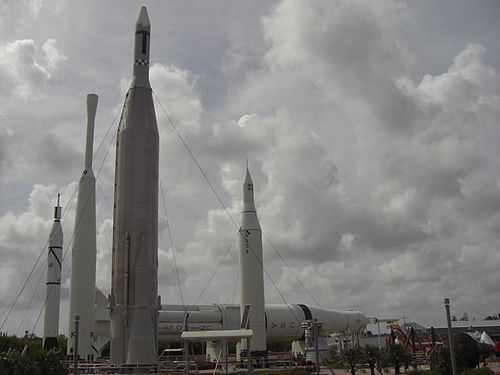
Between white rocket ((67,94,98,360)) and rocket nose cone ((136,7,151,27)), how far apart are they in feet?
43.5

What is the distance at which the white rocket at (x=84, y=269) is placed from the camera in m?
35.6

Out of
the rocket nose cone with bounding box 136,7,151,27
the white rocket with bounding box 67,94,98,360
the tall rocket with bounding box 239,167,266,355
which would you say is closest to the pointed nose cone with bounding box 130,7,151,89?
the rocket nose cone with bounding box 136,7,151,27

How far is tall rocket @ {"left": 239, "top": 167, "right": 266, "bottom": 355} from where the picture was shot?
3881 centimetres

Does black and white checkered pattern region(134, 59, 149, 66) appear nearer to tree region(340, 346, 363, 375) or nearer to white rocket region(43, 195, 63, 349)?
white rocket region(43, 195, 63, 349)

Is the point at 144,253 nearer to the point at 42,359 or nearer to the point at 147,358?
the point at 147,358

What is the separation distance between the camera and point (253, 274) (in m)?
39.2

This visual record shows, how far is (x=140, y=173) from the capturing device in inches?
1066

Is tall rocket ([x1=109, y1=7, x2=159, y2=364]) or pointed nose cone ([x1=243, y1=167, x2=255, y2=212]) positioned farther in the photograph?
pointed nose cone ([x1=243, y1=167, x2=255, y2=212])

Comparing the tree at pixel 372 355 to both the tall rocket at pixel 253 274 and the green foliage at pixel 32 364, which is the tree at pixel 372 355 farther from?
the green foliage at pixel 32 364

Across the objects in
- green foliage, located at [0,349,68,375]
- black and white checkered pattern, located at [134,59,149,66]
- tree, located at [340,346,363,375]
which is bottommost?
tree, located at [340,346,363,375]

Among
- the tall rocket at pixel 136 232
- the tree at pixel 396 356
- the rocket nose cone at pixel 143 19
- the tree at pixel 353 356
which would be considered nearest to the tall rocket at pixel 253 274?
the tree at pixel 353 356

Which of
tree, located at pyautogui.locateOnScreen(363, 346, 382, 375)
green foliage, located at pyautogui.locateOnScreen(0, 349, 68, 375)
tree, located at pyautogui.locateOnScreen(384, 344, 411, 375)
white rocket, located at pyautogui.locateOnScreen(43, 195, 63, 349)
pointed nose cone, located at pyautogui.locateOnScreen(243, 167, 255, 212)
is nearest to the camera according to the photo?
green foliage, located at pyautogui.locateOnScreen(0, 349, 68, 375)

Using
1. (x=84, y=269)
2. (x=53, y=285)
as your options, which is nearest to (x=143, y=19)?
(x=84, y=269)

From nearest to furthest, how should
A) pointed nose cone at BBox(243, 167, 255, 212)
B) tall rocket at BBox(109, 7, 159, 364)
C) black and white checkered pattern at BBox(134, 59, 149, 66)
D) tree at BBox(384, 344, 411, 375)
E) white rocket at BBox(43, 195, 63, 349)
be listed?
1. tall rocket at BBox(109, 7, 159, 364)
2. black and white checkered pattern at BBox(134, 59, 149, 66)
3. tree at BBox(384, 344, 411, 375)
4. white rocket at BBox(43, 195, 63, 349)
5. pointed nose cone at BBox(243, 167, 255, 212)
